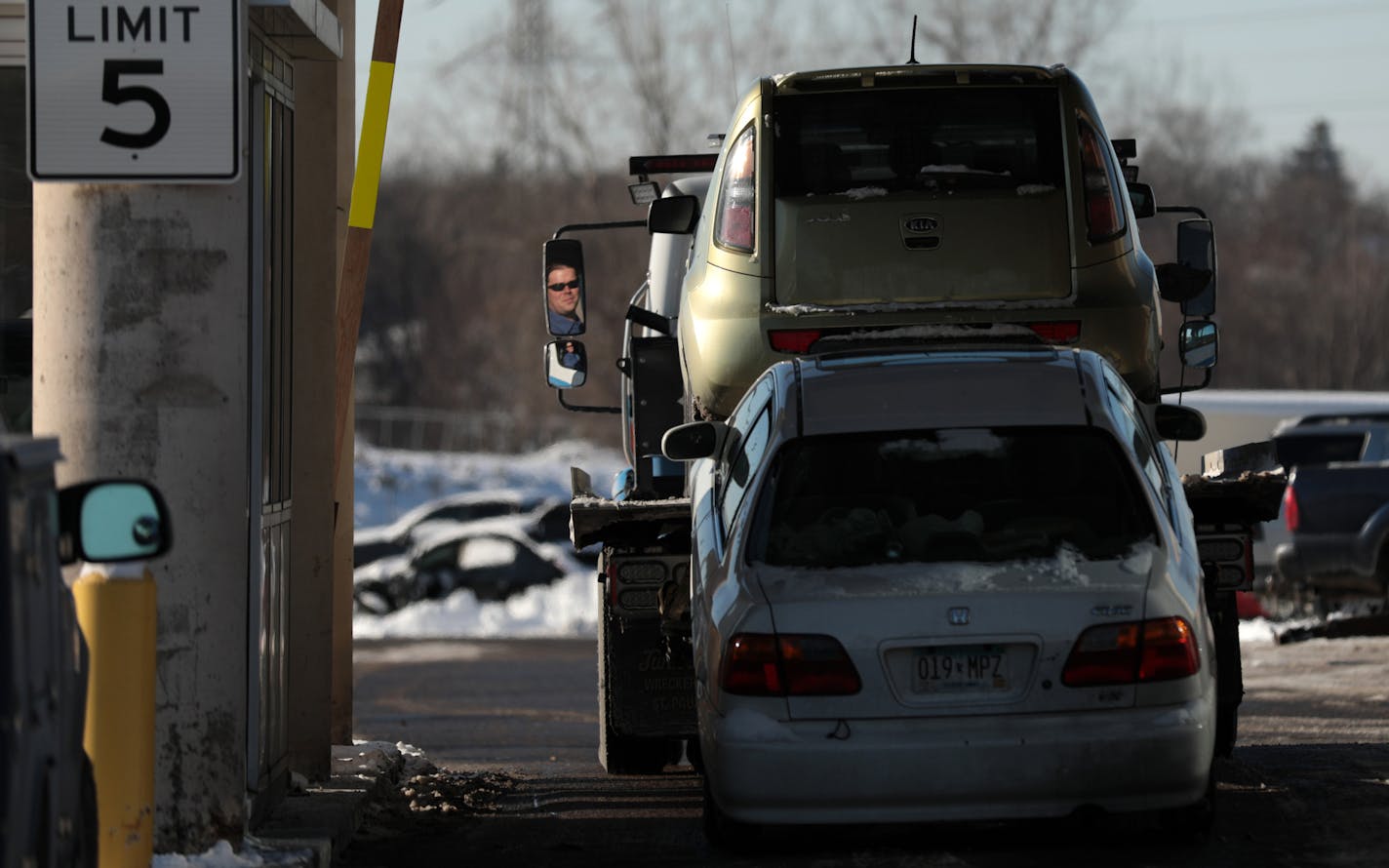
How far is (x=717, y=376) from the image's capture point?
9773 mm

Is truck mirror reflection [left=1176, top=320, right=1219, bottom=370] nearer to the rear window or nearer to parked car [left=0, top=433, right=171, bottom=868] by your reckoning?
parked car [left=0, top=433, right=171, bottom=868]

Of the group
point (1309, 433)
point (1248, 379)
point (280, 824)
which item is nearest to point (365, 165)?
point (280, 824)

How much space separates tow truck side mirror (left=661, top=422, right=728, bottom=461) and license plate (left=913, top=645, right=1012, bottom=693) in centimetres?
175

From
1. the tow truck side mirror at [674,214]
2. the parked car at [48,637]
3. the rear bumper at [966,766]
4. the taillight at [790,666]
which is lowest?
the rear bumper at [966,766]

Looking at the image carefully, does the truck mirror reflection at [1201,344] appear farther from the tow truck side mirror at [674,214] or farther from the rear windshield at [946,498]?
the rear windshield at [946,498]

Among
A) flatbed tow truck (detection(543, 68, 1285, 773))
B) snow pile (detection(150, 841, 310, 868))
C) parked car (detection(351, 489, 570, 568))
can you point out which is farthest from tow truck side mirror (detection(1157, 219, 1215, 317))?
parked car (detection(351, 489, 570, 568))

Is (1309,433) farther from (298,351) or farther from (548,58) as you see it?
(548,58)

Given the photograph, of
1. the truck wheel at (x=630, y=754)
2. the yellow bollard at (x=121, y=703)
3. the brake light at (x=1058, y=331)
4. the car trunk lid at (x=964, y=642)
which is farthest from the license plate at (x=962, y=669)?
the truck wheel at (x=630, y=754)

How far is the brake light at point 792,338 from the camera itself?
9.58 metres

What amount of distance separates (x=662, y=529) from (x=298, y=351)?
1.73 m

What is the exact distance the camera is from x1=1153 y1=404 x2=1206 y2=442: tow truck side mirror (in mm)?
8656

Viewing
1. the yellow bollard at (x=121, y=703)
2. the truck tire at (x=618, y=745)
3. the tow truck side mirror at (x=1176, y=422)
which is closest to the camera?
the yellow bollard at (x=121, y=703)

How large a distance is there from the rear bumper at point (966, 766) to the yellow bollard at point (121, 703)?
1.88 metres

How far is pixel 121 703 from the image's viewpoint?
21.3 feet
